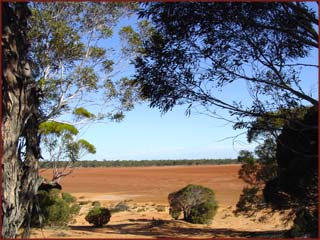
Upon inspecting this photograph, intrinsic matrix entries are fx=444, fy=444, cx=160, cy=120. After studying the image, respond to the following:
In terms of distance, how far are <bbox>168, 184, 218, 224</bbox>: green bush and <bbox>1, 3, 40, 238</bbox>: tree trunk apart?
12014mm

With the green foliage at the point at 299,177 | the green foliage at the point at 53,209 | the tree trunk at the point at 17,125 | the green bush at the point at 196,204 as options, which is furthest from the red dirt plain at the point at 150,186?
the tree trunk at the point at 17,125

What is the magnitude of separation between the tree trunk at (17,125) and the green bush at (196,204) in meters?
12.0

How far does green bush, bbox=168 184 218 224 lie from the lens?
635 inches

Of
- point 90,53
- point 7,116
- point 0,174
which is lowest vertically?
point 0,174

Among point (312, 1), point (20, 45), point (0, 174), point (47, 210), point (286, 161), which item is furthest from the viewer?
point (47, 210)

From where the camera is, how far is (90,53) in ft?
45.1

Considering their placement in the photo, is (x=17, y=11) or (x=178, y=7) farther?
(x=178, y=7)

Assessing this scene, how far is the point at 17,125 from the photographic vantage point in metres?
4.24

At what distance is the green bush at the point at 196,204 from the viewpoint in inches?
635

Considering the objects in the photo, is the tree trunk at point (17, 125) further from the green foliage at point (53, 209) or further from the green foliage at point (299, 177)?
the green foliage at point (53, 209)

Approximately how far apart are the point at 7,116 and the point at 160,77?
2.71 metres

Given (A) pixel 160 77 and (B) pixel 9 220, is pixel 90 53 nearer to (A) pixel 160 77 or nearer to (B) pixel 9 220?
(A) pixel 160 77

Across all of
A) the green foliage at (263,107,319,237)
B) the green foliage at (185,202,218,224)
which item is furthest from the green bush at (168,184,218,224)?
the green foliage at (263,107,319,237)

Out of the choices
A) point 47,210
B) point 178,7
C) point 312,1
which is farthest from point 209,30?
point 47,210
